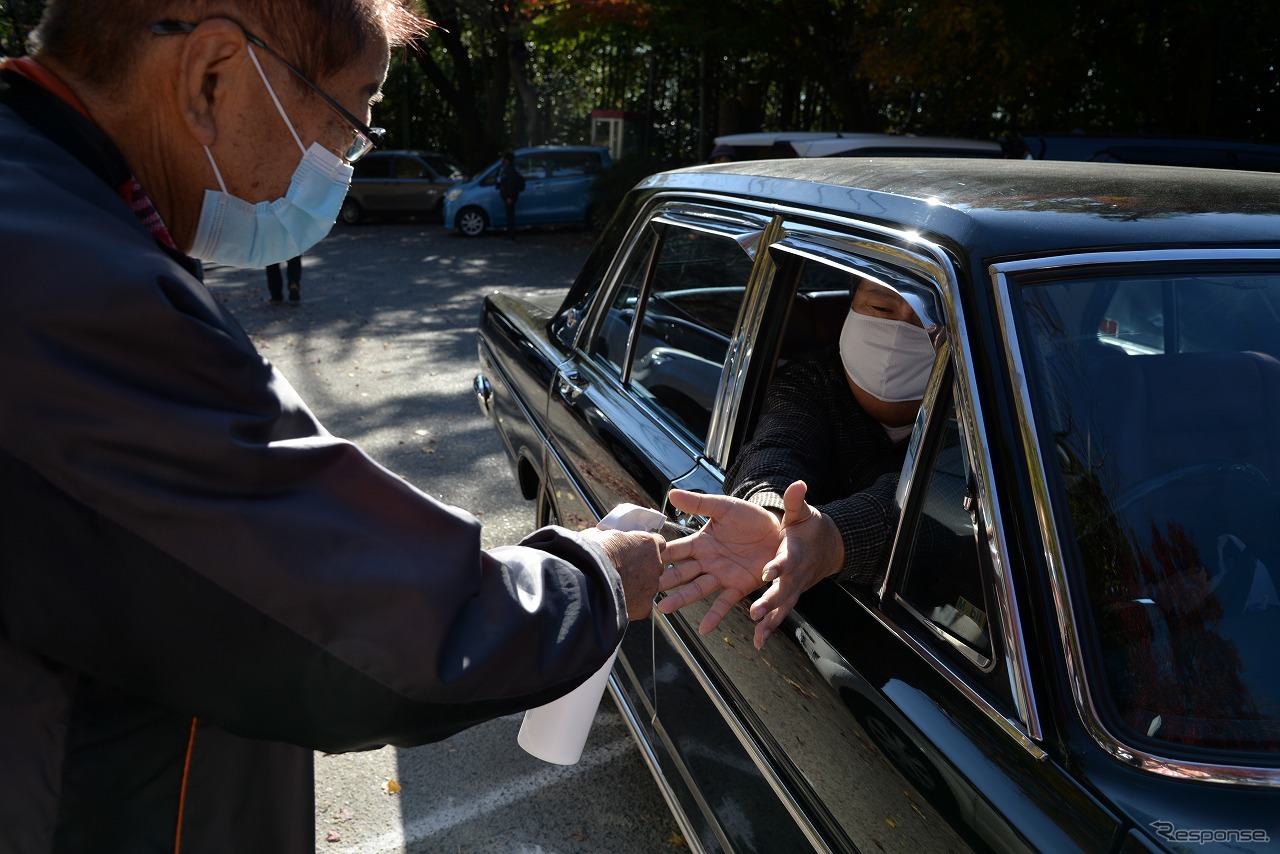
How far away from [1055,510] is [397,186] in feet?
69.0

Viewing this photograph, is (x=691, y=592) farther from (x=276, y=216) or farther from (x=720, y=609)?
(x=276, y=216)

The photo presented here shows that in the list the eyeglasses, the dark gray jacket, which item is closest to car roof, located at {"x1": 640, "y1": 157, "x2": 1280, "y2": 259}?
the eyeglasses

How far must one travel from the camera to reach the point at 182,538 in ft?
3.15

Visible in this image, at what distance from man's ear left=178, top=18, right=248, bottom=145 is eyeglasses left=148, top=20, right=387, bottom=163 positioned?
1cm

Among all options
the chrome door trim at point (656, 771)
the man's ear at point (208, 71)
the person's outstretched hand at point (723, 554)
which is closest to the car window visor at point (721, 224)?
the person's outstretched hand at point (723, 554)

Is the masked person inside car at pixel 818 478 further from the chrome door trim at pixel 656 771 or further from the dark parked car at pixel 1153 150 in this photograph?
the dark parked car at pixel 1153 150

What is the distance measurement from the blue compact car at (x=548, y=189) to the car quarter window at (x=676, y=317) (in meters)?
15.9

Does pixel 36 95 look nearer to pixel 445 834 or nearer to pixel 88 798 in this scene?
pixel 88 798

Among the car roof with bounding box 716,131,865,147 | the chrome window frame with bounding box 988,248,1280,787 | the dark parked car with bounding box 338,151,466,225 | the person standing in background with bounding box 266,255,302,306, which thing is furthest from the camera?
the dark parked car with bounding box 338,151,466,225

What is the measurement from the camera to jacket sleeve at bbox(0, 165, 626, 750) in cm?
93

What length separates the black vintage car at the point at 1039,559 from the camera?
1.40 m

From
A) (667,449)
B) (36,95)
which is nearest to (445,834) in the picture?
(667,449)

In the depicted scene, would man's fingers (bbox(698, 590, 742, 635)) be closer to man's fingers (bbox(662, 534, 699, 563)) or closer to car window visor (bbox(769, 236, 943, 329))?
man's fingers (bbox(662, 534, 699, 563))

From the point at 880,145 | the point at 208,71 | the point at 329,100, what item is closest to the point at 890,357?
the point at 329,100
